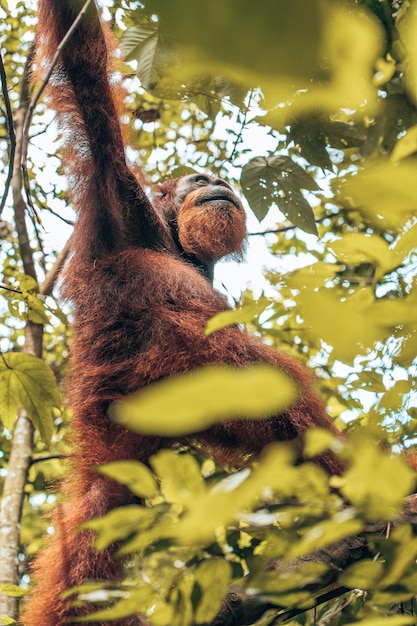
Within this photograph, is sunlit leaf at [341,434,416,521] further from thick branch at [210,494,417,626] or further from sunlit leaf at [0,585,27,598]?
sunlit leaf at [0,585,27,598]

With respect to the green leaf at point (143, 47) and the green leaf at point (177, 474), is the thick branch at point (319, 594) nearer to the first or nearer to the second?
the green leaf at point (177, 474)

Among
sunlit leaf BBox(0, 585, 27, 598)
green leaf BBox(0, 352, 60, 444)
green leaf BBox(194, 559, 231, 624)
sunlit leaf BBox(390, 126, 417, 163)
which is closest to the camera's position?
sunlit leaf BBox(390, 126, 417, 163)

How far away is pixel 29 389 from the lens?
2844 millimetres

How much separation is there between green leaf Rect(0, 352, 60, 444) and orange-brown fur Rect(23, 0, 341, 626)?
1.77 ft

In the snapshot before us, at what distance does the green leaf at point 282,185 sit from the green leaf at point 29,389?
1.14 meters

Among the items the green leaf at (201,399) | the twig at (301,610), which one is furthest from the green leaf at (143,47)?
the green leaf at (201,399)

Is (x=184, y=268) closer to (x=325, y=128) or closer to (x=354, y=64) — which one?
(x=325, y=128)

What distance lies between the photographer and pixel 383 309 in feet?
2.91

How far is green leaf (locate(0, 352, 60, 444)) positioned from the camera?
2807 millimetres

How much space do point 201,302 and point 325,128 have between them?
119 centimetres

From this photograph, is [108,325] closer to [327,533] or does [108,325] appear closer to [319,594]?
[319,594]

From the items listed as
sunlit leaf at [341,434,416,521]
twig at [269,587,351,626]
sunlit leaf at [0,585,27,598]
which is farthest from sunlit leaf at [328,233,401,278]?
sunlit leaf at [0,585,27,598]

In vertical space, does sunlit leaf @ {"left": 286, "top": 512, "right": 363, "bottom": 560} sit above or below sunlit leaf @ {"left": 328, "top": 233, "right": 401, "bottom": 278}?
below

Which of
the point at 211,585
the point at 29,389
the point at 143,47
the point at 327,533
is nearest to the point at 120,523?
the point at 211,585
